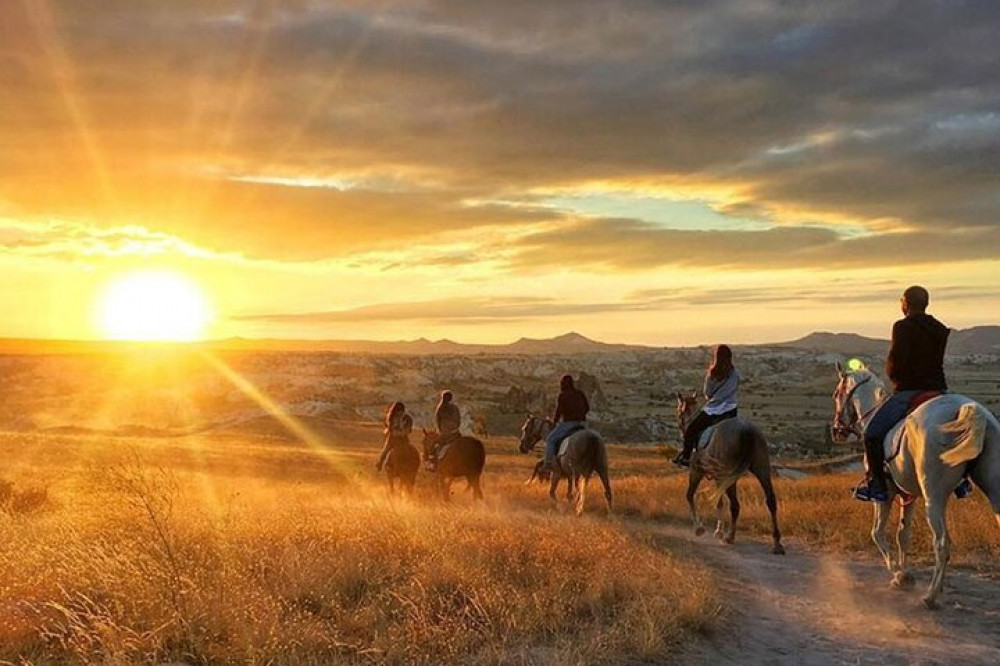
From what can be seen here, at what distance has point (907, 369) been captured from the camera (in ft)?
33.6

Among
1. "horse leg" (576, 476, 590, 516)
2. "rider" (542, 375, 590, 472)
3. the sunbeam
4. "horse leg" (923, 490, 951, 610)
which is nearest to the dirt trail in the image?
"horse leg" (923, 490, 951, 610)

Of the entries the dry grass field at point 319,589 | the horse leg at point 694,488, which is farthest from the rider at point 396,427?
the horse leg at point 694,488

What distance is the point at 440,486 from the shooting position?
794 inches

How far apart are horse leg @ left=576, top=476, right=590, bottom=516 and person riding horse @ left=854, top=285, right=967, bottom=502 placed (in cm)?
733

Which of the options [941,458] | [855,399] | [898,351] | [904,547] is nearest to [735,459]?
[855,399]

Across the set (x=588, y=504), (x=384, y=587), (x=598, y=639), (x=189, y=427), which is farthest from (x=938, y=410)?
(x=189, y=427)

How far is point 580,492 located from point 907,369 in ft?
28.3

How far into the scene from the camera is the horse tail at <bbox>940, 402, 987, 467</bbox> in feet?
29.1

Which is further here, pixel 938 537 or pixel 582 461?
pixel 582 461

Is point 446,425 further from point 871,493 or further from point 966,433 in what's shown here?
point 966,433

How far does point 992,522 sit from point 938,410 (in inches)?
219

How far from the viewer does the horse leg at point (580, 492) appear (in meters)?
17.1

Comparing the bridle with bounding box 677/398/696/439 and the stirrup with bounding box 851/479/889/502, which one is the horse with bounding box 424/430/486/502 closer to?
the bridle with bounding box 677/398/696/439

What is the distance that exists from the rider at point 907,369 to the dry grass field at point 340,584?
2.60m
